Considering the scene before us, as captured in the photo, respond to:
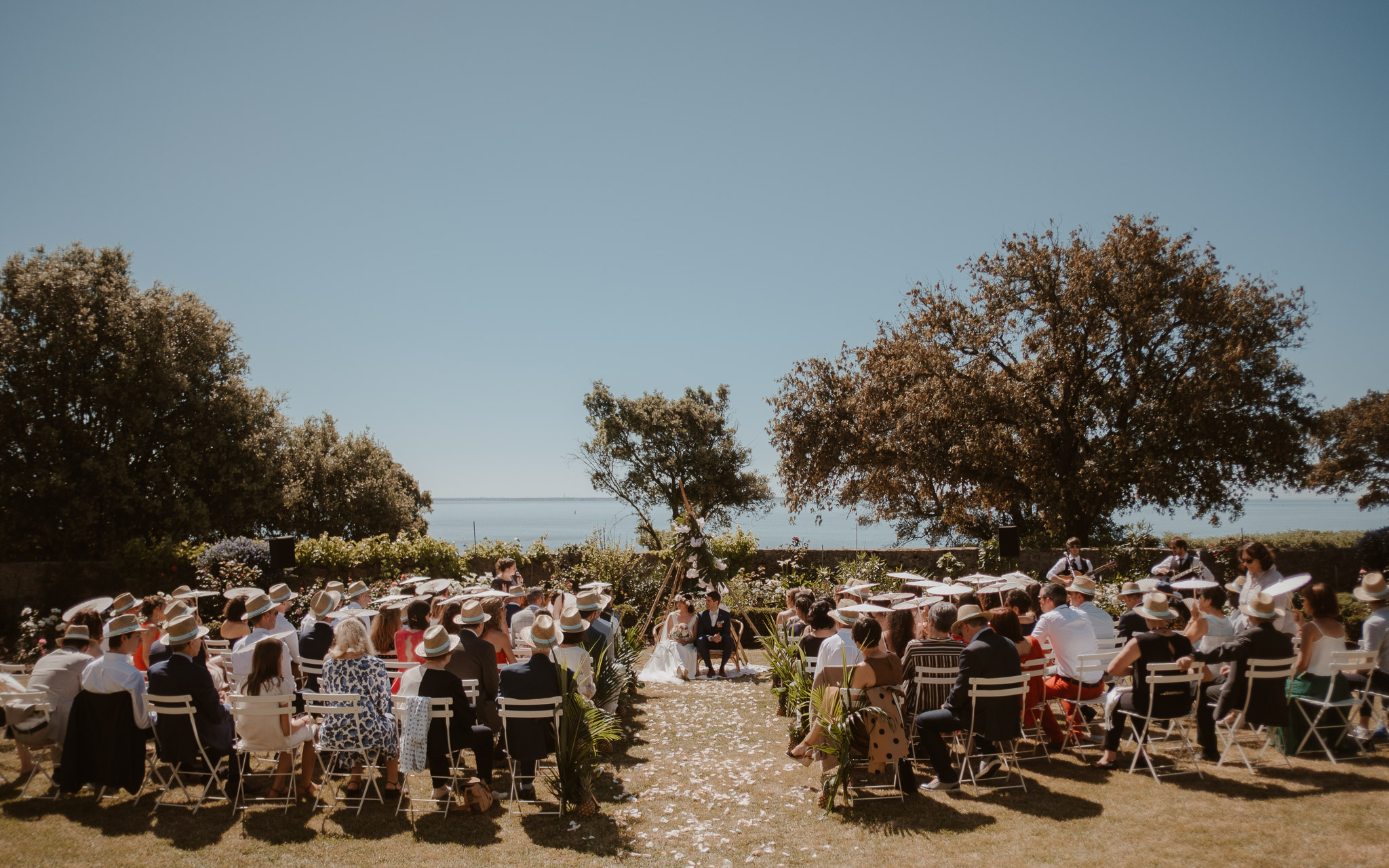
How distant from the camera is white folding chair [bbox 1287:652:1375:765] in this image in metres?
6.61

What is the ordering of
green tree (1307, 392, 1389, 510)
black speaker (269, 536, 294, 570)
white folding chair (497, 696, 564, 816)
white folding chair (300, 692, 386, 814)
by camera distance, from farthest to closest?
green tree (1307, 392, 1389, 510), black speaker (269, 536, 294, 570), white folding chair (497, 696, 564, 816), white folding chair (300, 692, 386, 814)

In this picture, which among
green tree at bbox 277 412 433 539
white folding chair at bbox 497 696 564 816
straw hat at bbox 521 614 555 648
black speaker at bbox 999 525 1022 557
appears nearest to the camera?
Result: white folding chair at bbox 497 696 564 816

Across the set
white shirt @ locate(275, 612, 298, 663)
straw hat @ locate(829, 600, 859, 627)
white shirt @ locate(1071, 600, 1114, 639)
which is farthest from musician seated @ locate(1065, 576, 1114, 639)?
white shirt @ locate(275, 612, 298, 663)

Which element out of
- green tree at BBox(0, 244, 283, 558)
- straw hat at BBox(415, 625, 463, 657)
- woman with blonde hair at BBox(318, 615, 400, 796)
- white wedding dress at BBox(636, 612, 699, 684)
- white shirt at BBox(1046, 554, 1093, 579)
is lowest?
white wedding dress at BBox(636, 612, 699, 684)

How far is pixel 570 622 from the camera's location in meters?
7.02

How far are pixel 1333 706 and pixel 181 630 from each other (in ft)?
32.6

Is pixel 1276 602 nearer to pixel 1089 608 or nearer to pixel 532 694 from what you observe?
pixel 1089 608

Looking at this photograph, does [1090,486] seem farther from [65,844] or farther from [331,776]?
[65,844]

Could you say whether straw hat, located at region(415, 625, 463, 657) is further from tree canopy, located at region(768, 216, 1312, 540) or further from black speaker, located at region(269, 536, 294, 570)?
tree canopy, located at region(768, 216, 1312, 540)

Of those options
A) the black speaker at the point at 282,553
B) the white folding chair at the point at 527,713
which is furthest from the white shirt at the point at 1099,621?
the black speaker at the point at 282,553

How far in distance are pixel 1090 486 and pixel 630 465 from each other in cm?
2647

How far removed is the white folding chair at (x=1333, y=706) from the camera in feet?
21.7

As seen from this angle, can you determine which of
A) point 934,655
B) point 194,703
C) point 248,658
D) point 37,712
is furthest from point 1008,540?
point 37,712

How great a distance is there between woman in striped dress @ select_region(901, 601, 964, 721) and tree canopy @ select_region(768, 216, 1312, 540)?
48.7 ft
